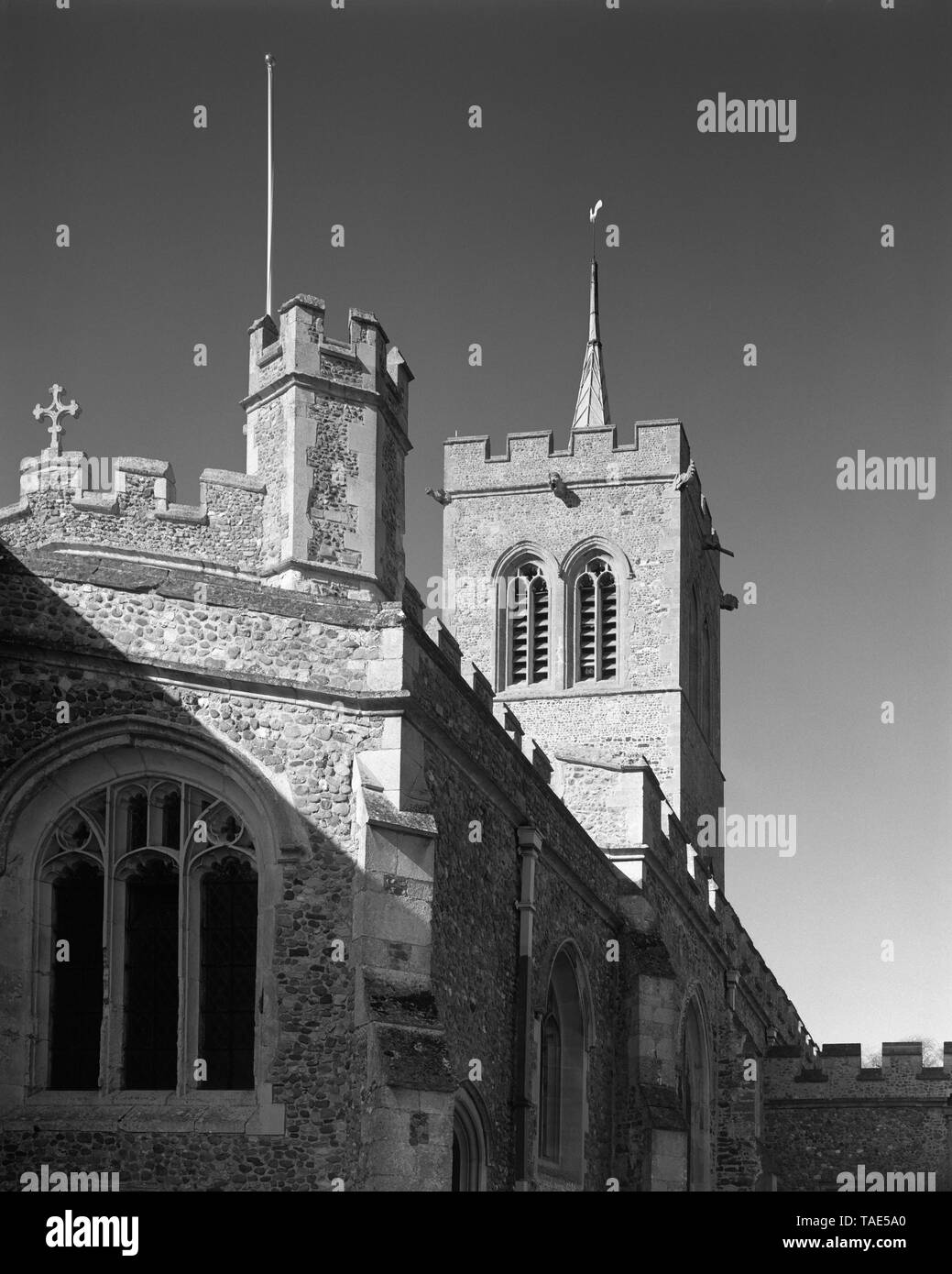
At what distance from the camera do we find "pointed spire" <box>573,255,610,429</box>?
5666cm

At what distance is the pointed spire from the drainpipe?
3606cm

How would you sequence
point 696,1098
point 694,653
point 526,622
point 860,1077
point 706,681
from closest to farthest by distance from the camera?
point 696,1098, point 860,1077, point 526,622, point 694,653, point 706,681

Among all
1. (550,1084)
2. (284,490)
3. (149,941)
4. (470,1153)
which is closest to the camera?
(149,941)

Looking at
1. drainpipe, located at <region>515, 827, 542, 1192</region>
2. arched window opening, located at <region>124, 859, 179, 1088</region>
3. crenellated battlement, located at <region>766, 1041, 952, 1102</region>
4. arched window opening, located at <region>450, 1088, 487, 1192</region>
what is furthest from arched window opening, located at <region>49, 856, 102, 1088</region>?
crenellated battlement, located at <region>766, 1041, 952, 1102</region>

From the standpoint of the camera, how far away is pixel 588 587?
49094 mm

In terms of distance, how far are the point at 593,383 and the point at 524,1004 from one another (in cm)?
3921

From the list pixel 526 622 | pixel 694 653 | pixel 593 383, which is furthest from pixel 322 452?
pixel 593 383

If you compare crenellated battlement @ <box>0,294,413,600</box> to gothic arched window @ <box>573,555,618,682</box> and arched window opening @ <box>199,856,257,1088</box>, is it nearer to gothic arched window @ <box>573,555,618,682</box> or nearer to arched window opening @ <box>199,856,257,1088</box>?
arched window opening @ <box>199,856,257,1088</box>

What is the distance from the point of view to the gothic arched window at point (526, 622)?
4903cm

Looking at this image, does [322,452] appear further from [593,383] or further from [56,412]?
[593,383]

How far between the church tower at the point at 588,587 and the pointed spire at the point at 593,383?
20.1ft

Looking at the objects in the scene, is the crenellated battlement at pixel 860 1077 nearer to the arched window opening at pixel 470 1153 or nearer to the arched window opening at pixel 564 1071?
the arched window opening at pixel 564 1071

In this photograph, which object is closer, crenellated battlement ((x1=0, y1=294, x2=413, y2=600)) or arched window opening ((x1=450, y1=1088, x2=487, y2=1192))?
arched window opening ((x1=450, y1=1088, x2=487, y2=1192))

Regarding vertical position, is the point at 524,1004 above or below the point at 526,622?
below
